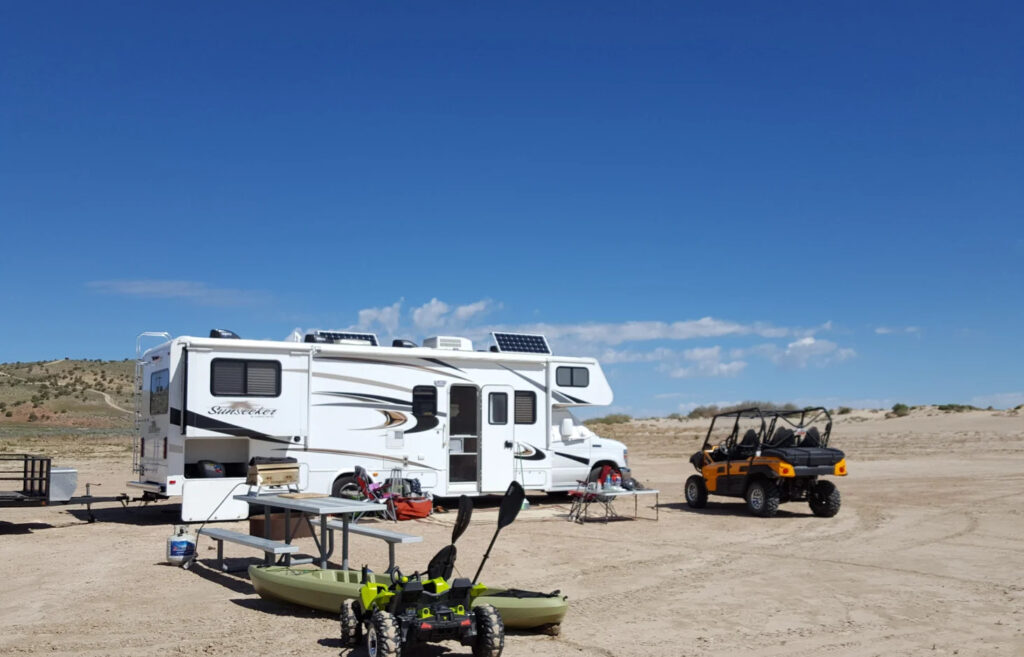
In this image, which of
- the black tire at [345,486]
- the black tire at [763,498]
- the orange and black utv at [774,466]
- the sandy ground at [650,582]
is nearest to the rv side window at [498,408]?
the sandy ground at [650,582]

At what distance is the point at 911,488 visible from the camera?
20047 millimetres

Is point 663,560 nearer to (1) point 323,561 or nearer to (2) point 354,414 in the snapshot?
(1) point 323,561

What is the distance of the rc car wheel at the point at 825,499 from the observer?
51.0 ft

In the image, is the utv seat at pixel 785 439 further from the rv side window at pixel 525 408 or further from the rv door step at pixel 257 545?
the rv door step at pixel 257 545

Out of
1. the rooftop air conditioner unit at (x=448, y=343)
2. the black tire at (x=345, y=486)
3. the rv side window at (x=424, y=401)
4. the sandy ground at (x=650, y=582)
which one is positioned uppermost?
the rooftop air conditioner unit at (x=448, y=343)

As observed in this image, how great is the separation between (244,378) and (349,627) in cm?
812

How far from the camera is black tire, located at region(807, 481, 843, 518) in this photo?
51.0 feet

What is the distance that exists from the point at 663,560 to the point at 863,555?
8.14ft

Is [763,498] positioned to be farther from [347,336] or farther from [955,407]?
[955,407]

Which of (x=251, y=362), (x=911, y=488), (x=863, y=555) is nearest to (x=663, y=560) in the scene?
(x=863, y=555)

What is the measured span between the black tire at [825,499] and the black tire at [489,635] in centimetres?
1054

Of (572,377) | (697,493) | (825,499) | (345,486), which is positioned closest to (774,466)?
(825,499)

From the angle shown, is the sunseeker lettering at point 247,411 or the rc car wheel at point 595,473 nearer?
the sunseeker lettering at point 247,411

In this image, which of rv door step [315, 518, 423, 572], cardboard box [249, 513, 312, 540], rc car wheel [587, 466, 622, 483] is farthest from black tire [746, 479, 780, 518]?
rv door step [315, 518, 423, 572]
